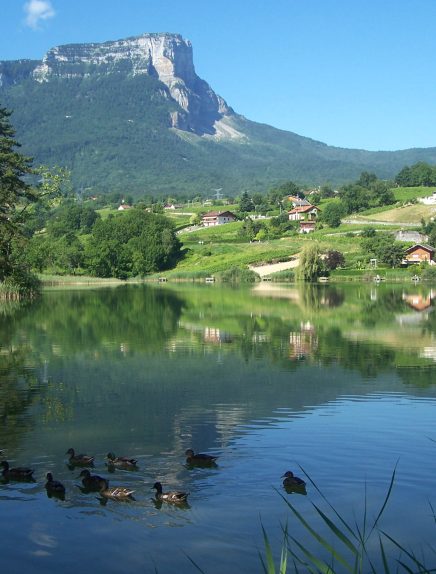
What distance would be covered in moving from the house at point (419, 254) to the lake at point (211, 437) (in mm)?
73128

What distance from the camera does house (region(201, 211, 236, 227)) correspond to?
155500mm

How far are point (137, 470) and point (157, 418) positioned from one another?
436cm

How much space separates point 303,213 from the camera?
152m

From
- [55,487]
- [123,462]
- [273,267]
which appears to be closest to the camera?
[55,487]

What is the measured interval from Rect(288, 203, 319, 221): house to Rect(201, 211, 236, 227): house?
1263 cm

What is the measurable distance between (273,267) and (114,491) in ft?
311

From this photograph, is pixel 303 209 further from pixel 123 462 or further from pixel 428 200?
pixel 123 462

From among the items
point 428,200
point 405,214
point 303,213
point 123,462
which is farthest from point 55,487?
point 428,200

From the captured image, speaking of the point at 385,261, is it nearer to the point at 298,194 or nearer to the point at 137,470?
the point at 298,194

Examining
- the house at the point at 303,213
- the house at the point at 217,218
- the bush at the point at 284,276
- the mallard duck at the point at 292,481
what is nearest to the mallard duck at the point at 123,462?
the mallard duck at the point at 292,481

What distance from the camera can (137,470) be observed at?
550 inches

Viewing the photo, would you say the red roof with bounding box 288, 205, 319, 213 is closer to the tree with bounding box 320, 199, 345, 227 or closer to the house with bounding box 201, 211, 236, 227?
the tree with bounding box 320, 199, 345, 227

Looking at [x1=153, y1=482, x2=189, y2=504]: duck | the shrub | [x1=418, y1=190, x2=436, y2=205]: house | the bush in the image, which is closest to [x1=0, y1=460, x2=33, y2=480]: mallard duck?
[x1=153, y1=482, x2=189, y2=504]: duck

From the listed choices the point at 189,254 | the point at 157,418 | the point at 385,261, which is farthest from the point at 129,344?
the point at 189,254
